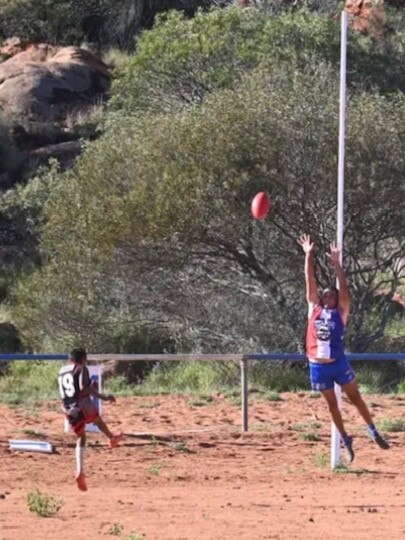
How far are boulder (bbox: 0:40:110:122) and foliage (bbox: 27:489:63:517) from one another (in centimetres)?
3094

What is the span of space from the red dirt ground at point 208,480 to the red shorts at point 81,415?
622 millimetres

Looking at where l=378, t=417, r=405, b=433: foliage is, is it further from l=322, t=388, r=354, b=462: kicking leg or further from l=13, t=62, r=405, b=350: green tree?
l=13, t=62, r=405, b=350: green tree

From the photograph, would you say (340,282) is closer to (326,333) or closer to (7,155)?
(326,333)

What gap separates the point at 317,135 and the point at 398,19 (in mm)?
23919

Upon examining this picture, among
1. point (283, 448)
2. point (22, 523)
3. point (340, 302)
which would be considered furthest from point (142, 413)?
point (22, 523)

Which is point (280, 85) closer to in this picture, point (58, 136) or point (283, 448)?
point (283, 448)

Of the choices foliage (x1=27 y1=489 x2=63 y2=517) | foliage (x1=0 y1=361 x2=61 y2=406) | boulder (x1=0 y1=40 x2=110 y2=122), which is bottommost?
foliage (x1=0 y1=361 x2=61 y2=406)

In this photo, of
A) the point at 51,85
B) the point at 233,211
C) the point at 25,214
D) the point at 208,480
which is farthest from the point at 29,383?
the point at 51,85

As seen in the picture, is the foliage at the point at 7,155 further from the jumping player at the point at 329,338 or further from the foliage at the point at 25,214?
the jumping player at the point at 329,338

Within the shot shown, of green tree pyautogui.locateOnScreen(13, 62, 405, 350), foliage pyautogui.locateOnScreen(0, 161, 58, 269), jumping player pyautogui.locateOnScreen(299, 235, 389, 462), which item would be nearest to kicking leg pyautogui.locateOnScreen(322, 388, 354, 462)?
jumping player pyautogui.locateOnScreen(299, 235, 389, 462)

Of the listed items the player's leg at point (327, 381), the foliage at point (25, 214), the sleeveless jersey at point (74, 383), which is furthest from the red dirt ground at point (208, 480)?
the foliage at point (25, 214)

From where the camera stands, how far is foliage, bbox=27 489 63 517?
10406 millimetres

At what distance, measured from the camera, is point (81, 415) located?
1197cm

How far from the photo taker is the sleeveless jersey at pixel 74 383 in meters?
11.9
